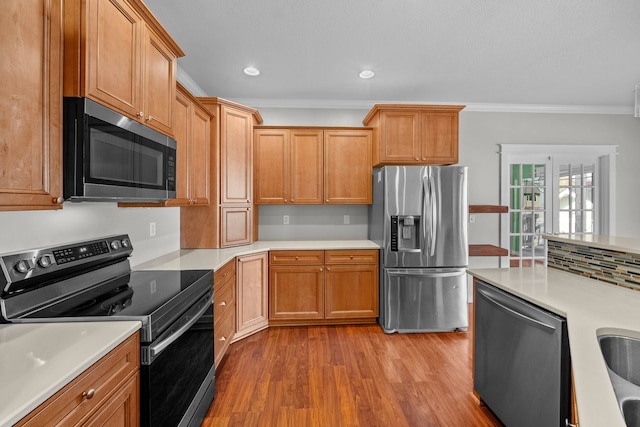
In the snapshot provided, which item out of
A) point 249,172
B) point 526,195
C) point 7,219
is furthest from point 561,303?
point 526,195

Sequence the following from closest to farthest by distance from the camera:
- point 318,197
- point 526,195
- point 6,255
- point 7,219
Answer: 1. point 6,255
2. point 7,219
3. point 318,197
4. point 526,195

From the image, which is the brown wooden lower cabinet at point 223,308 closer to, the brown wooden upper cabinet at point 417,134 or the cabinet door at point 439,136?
the brown wooden upper cabinet at point 417,134

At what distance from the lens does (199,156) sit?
2820 mm

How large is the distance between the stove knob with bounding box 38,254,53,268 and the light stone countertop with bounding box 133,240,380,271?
795mm

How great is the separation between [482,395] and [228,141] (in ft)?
9.74

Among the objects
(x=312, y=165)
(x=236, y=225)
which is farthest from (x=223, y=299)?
(x=312, y=165)

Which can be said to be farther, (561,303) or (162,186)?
(162,186)

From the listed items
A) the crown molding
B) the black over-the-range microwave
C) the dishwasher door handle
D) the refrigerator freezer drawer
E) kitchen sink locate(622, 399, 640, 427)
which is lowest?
the refrigerator freezer drawer

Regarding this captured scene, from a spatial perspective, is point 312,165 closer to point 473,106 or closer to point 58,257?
point 473,106

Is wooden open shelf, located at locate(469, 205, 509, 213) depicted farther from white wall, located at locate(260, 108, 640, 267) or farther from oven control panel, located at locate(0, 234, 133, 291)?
oven control panel, located at locate(0, 234, 133, 291)

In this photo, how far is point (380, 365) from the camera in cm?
254

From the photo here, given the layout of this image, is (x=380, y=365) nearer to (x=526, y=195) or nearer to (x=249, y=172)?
(x=249, y=172)

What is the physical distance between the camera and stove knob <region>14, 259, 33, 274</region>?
1243 mm

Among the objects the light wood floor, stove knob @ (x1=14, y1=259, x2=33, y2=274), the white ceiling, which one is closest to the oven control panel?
stove knob @ (x1=14, y1=259, x2=33, y2=274)
